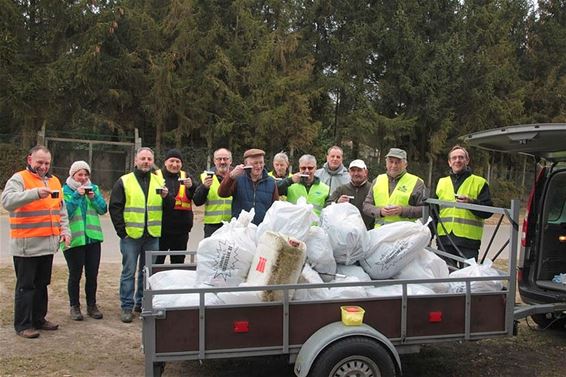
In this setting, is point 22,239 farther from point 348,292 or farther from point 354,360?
point 354,360

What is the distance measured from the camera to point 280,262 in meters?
3.58

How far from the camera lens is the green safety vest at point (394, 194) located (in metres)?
5.36

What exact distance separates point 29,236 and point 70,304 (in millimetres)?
1159

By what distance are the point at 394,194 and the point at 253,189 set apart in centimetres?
140

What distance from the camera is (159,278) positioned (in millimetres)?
4234

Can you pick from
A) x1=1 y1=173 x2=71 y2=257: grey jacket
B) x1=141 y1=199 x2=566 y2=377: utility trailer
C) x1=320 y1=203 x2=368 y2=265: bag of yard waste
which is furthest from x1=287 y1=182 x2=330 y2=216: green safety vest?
x1=1 y1=173 x2=71 y2=257: grey jacket

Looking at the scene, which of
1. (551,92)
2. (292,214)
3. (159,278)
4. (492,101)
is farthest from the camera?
(551,92)

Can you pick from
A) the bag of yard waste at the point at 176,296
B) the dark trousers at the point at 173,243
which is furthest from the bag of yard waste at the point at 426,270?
the dark trousers at the point at 173,243

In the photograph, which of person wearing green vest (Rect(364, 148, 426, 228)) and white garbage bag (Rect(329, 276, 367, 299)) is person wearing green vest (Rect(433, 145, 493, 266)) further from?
white garbage bag (Rect(329, 276, 367, 299))

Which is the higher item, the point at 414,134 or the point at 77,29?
the point at 77,29

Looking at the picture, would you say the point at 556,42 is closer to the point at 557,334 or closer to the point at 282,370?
the point at 557,334

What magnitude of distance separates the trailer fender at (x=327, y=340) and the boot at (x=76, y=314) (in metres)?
2.96

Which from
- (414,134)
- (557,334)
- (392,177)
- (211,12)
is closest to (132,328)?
(392,177)

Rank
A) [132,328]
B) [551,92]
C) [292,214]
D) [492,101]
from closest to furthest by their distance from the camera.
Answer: [292,214] → [132,328] → [492,101] → [551,92]
